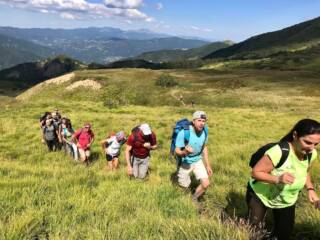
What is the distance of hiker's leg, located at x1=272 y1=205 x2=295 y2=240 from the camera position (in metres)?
5.62

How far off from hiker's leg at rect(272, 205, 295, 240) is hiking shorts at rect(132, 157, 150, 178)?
19.1 ft

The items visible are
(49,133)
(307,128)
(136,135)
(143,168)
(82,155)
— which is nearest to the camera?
(307,128)

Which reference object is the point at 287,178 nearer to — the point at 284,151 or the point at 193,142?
the point at 284,151

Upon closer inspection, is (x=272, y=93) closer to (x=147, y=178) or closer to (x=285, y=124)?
(x=285, y=124)

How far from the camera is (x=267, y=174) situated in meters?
5.32

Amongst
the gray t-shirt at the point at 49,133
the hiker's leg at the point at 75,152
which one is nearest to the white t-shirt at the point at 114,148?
the hiker's leg at the point at 75,152

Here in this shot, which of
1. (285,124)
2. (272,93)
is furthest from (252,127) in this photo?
(272,93)

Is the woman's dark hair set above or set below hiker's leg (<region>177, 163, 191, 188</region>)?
above

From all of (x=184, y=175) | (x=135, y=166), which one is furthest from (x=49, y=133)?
(x=184, y=175)

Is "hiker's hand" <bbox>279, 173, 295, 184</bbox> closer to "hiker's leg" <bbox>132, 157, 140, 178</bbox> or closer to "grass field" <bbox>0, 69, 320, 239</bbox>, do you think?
"grass field" <bbox>0, 69, 320, 239</bbox>

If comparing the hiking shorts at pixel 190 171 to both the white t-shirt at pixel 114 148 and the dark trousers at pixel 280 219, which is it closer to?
the dark trousers at pixel 280 219

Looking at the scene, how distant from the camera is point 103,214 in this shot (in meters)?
5.90

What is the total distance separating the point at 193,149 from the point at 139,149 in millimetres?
2783

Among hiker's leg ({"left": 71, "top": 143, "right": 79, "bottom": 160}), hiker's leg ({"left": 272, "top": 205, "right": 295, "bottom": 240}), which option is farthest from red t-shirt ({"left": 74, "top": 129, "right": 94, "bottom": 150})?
hiker's leg ({"left": 272, "top": 205, "right": 295, "bottom": 240})
